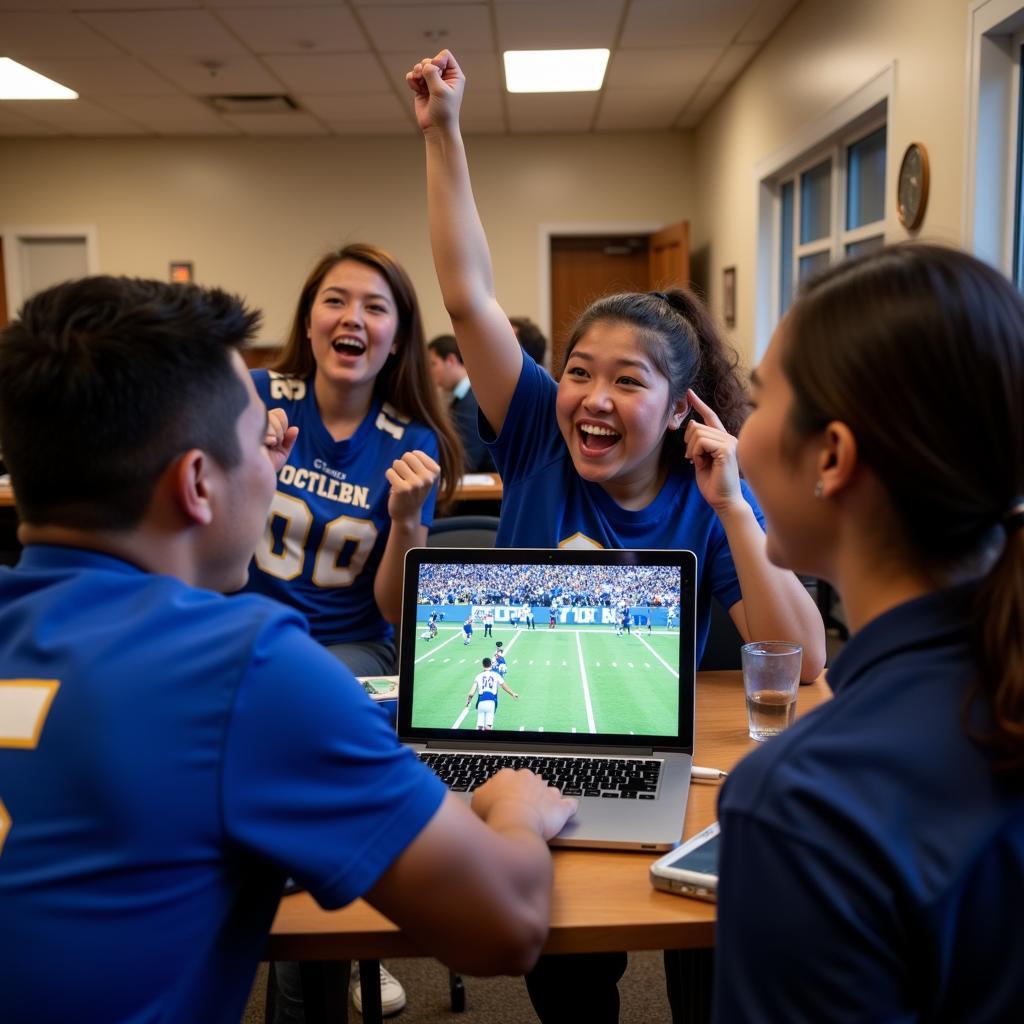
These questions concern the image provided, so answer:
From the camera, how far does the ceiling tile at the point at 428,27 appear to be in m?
4.96

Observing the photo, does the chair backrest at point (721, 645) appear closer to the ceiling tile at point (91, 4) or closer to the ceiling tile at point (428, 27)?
the ceiling tile at point (428, 27)

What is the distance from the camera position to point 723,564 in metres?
1.62

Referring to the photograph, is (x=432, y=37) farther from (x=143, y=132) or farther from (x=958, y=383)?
(x=958, y=383)

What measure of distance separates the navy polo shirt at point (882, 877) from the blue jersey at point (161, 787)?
0.28 m

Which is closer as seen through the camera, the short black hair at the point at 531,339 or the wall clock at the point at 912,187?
the wall clock at the point at 912,187

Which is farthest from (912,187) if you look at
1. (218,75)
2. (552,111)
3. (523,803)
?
(218,75)

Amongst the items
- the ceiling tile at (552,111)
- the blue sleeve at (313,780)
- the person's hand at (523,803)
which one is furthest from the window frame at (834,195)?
the blue sleeve at (313,780)

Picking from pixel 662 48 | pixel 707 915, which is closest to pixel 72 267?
pixel 662 48

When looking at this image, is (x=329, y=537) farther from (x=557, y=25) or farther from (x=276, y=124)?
(x=276, y=124)

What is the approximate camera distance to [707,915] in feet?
2.94

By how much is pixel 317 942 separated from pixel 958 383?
2.32 feet

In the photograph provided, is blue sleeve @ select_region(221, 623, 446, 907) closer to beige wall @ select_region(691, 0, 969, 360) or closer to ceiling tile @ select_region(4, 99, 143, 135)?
beige wall @ select_region(691, 0, 969, 360)

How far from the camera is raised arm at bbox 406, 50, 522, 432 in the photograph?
1682 mm

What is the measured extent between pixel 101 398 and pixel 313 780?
351 millimetres
